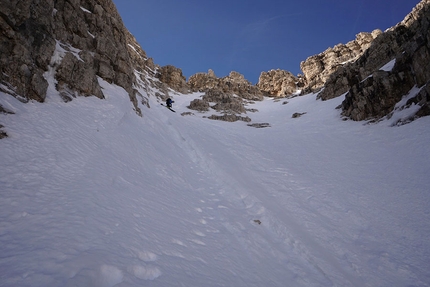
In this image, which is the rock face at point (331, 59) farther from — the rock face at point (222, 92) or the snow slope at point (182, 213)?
the snow slope at point (182, 213)

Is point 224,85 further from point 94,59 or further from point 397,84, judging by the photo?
point 94,59

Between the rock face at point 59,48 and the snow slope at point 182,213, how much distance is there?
3.64 feet

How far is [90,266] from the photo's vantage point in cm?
321

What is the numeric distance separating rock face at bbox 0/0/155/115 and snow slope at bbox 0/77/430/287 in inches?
43.7

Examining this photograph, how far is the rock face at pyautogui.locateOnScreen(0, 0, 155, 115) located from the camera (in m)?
9.57

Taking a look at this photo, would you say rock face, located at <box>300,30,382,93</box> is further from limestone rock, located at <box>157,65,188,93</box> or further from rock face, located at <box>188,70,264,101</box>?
limestone rock, located at <box>157,65,188,93</box>

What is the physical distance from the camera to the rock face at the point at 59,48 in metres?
9.57

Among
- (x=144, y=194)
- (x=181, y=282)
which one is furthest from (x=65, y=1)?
(x=181, y=282)

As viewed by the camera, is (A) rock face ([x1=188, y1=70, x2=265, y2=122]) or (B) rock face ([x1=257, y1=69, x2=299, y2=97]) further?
(B) rock face ([x1=257, y1=69, x2=299, y2=97])

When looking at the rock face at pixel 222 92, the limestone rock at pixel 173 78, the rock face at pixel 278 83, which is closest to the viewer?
the rock face at pixel 222 92

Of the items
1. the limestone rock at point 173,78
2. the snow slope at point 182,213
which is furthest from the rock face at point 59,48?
the limestone rock at point 173,78

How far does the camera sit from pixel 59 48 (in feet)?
46.7

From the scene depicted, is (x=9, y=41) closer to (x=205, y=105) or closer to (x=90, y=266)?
(x=90, y=266)

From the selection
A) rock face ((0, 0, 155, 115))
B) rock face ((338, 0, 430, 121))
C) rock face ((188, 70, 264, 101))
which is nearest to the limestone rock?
rock face ((188, 70, 264, 101))
